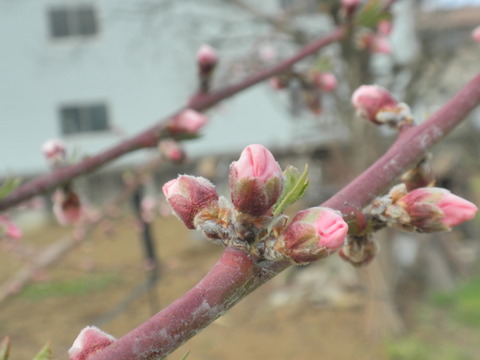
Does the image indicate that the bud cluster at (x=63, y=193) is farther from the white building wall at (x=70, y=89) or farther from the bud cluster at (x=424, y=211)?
the white building wall at (x=70, y=89)

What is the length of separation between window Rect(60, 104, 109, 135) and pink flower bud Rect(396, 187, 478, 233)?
12930 mm

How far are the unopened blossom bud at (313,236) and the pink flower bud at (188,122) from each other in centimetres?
68

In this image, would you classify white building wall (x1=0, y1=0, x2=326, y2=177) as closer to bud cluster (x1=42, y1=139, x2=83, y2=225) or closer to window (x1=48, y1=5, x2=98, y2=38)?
window (x1=48, y1=5, x2=98, y2=38)

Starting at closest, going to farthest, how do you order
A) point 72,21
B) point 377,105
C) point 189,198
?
point 189,198 → point 377,105 → point 72,21

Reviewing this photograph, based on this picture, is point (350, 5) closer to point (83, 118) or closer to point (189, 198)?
point (189, 198)

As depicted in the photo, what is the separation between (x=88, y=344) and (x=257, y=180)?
0.58ft

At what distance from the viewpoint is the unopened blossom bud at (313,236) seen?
0.45 metres

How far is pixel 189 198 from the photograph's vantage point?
19.9 inches

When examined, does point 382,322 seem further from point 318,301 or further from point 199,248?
point 199,248

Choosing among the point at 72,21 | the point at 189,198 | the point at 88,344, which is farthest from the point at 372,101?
the point at 72,21

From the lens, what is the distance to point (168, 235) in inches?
396

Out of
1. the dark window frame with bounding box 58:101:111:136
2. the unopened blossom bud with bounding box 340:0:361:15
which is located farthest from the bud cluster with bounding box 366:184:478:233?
the dark window frame with bounding box 58:101:111:136

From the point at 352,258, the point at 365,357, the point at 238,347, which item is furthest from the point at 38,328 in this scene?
the point at 352,258

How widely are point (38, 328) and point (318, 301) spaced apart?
286cm
